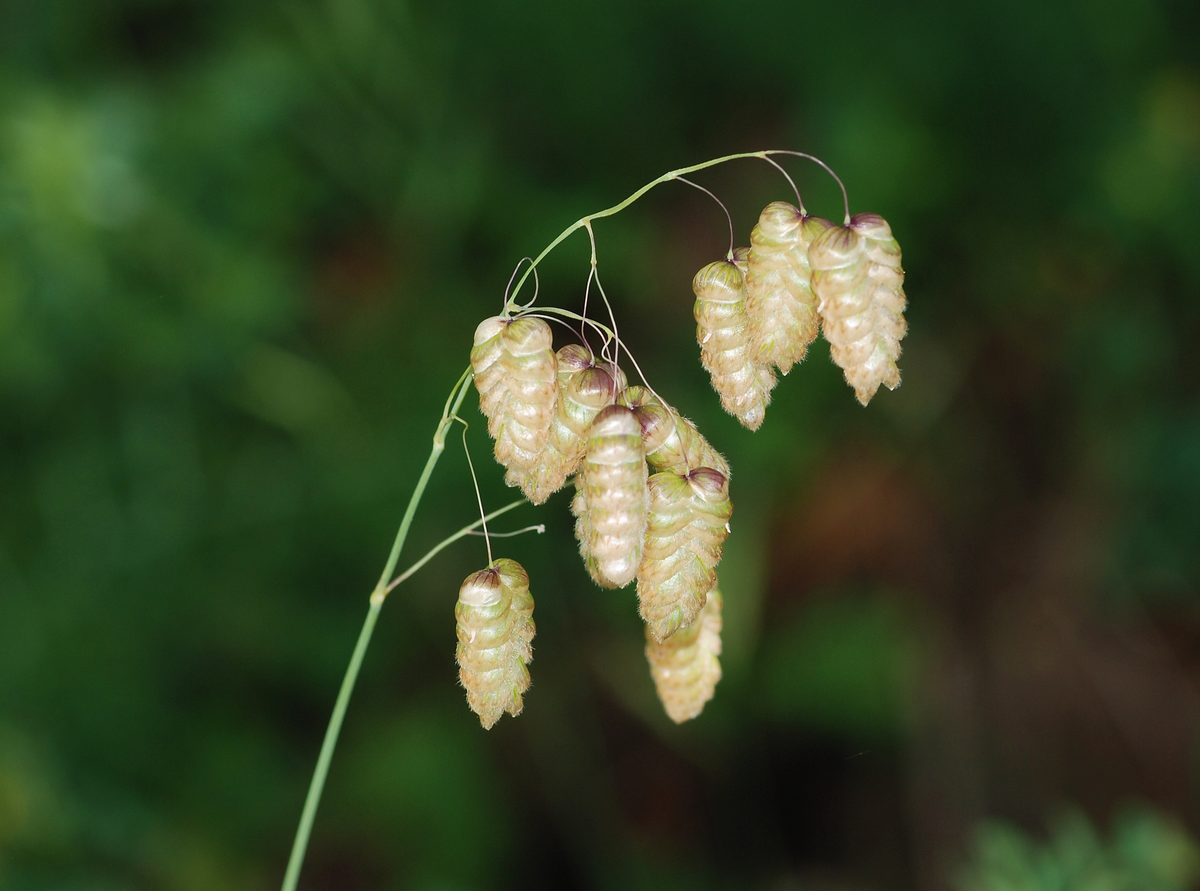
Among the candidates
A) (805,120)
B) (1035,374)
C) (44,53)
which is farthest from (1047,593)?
(44,53)

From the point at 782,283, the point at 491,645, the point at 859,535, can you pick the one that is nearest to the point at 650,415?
the point at 782,283

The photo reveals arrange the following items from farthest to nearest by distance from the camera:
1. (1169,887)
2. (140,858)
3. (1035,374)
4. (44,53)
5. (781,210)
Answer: (1035,374)
(44,53)
(140,858)
(1169,887)
(781,210)

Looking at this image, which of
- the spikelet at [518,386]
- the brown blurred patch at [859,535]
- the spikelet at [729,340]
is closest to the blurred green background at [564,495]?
→ the brown blurred patch at [859,535]

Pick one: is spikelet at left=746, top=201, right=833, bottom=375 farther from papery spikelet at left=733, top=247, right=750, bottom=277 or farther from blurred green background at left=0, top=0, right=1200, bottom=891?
blurred green background at left=0, top=0, right=1200, bottom=891

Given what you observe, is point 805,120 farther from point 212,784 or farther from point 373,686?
point 212,784

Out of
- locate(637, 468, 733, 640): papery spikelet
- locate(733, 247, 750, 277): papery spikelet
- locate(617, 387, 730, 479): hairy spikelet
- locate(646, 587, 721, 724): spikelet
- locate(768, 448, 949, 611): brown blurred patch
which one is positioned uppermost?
locate(768, 448, 949, 611): brown blurred patch

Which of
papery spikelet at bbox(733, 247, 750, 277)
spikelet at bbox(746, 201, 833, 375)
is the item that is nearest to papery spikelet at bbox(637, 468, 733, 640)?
spikelet at bbox(746, 201, 833, 375)
